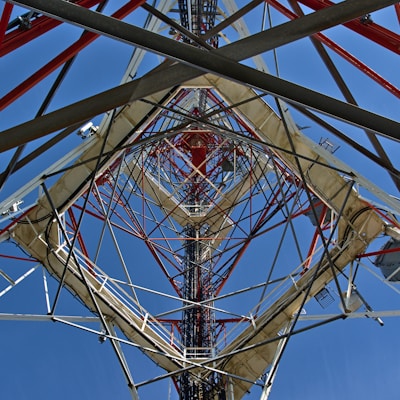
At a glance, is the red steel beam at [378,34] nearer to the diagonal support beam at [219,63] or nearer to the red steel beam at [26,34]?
the diagonal support beam at [219,63]

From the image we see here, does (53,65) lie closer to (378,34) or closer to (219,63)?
(219,63)

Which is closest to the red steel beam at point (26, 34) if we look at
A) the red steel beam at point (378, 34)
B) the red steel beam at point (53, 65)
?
the red steel beam at point (53, 65)

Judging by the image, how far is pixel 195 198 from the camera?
21125 mm

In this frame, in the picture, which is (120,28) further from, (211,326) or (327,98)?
(211,326)

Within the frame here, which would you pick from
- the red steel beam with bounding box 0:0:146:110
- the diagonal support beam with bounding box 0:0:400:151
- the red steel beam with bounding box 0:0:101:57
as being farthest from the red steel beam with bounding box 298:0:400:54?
the red steel beam with bounding box 0:0:101:57

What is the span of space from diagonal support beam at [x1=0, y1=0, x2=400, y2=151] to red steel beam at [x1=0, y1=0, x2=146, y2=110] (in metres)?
2.54

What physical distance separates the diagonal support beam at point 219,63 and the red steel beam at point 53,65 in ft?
8.33

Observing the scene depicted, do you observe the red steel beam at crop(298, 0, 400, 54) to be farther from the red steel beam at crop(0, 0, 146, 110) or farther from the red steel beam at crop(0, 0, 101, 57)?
the red steel beam at crop(0, 0, 101, 57)

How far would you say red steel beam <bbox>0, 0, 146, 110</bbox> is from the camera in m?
5.57

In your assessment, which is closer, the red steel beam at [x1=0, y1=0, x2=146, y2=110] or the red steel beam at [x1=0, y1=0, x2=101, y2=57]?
the red steel beam at [x1=0, y1=0, x2=101, y2=57]

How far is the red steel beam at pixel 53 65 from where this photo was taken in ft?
18.3

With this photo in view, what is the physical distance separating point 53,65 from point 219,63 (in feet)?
12.3

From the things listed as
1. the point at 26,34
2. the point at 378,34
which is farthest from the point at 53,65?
the point at 378,34

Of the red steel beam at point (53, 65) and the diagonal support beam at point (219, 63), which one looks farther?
the red steel beam at point (53, 65)
